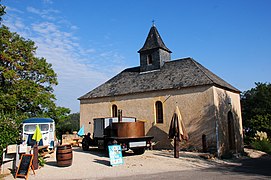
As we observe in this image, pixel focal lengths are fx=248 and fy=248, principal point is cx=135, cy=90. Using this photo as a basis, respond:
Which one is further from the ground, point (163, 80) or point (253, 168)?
point (163, 80)

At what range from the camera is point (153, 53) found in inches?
957

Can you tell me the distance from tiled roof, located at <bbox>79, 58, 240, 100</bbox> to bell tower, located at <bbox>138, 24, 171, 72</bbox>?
597 mm

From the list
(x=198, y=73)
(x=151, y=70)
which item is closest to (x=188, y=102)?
(x=198, y=73)

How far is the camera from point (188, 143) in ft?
61.4

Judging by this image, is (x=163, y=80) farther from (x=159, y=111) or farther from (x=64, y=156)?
(x=64, y=156)

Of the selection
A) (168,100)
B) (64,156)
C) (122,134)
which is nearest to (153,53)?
(168,100)

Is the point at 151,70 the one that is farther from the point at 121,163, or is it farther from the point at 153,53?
the point at 121,163

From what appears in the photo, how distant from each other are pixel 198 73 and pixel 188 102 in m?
2.65

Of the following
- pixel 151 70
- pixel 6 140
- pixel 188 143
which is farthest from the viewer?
pixel 151 70

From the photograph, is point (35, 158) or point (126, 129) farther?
point (126, 129)

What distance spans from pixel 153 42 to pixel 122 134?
1242 cm

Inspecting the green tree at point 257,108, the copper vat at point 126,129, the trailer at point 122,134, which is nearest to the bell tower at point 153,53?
the trailer at point 122,134

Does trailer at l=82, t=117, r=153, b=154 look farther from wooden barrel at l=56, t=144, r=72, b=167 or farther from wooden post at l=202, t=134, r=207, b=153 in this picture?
wooden post at l=202, t=134, r=207, b=153

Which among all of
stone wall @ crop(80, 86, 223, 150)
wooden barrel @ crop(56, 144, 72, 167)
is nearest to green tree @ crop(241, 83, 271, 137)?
stone wall @ crop(80, 86, 223, 150)
